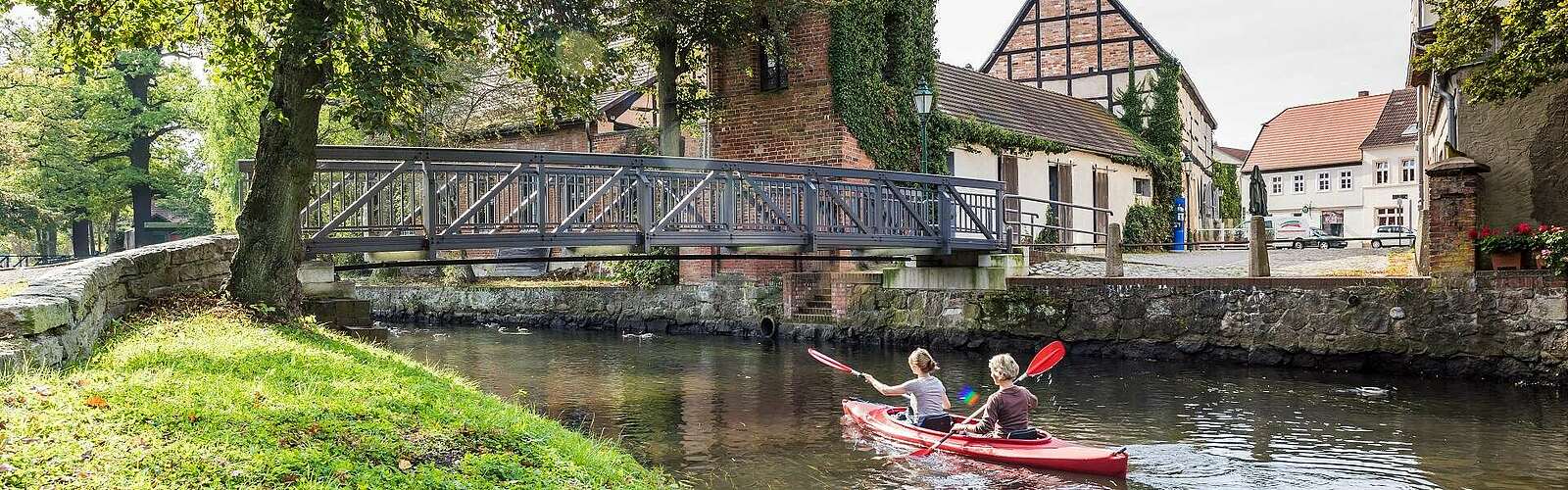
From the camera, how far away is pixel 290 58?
11.0 meters

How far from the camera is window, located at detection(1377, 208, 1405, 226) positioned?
45.8 metres

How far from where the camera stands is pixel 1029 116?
2862 centimetres

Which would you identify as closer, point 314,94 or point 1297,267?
point 314,94

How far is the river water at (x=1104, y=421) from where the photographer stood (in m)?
8.82

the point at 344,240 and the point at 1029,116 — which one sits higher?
the point at 1029,116

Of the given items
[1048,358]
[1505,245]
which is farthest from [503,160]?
[1505,245]

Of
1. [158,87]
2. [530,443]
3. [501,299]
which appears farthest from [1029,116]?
[158,87]

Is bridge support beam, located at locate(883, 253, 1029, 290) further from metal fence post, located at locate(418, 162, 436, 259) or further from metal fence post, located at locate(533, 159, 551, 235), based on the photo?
metal fence post, located at locate(418, 162, 436, 259)

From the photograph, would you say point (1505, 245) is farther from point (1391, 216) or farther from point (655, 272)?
point (1391, 216)

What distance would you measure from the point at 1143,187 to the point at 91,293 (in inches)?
1130

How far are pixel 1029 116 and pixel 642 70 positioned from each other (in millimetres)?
10440

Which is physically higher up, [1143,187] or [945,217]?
[1143,187]

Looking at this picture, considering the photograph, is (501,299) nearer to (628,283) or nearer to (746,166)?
(628,283)

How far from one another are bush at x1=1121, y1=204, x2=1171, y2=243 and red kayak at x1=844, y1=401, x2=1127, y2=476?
21.3 m
